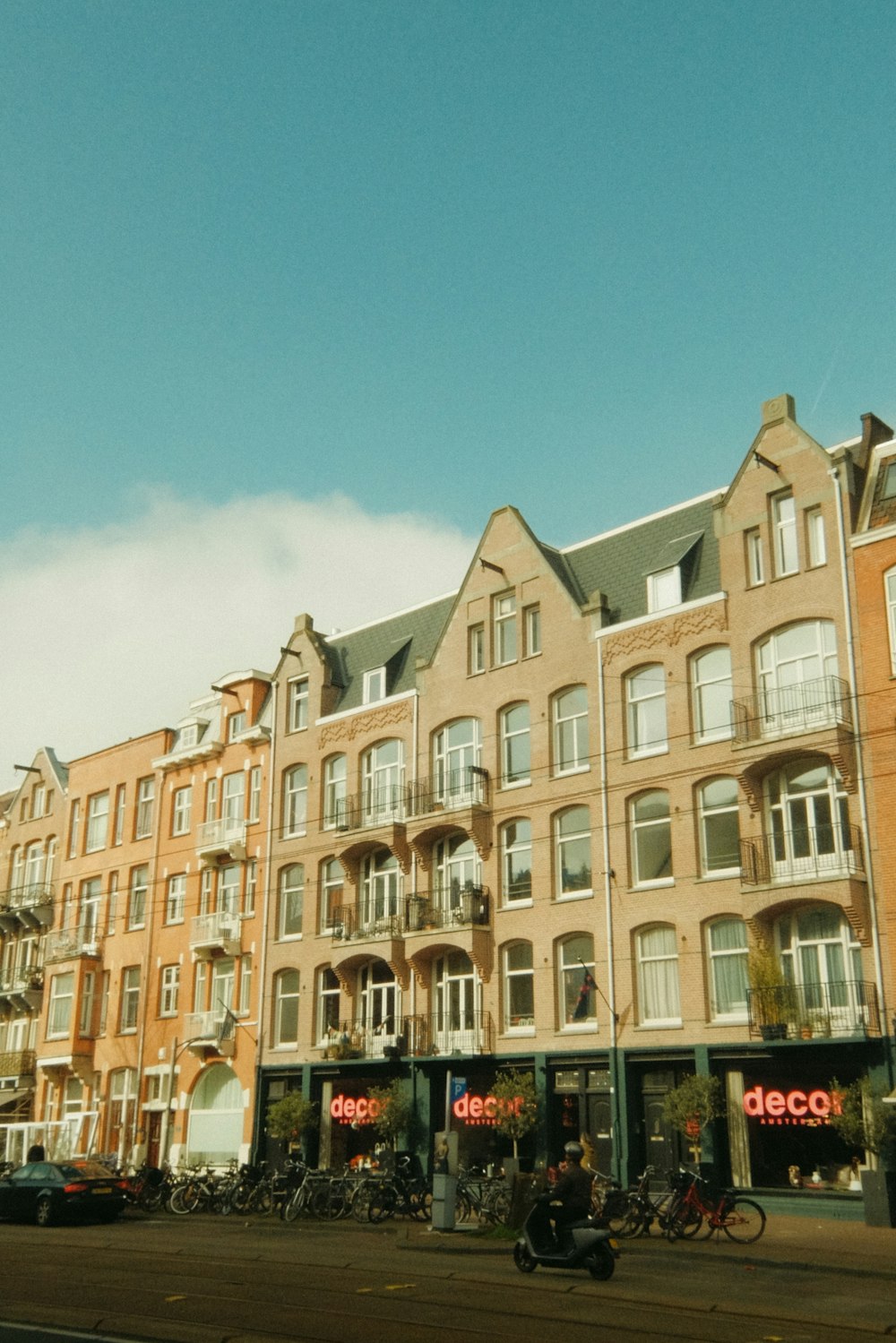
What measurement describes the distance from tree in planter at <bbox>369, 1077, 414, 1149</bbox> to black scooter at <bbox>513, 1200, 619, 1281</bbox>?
19700 mm

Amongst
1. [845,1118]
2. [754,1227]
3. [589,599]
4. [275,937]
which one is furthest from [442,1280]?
[275,937]

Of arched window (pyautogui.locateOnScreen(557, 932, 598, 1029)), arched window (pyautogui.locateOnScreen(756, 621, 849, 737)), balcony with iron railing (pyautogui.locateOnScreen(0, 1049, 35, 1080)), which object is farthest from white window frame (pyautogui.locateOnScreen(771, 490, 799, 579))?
balcony with iron railing (pyautogui.locateOnScreen(0, 1049, 35, 1080))

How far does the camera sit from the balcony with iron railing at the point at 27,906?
52.6m

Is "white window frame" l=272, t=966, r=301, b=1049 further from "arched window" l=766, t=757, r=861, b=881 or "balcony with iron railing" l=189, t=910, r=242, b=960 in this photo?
Answer: "arched window" l=766, t=757, r=861, b=881

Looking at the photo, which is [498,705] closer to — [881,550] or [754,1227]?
[881,550]

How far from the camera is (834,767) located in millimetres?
30094

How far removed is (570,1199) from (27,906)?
40.7 m

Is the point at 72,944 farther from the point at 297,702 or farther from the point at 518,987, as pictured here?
the point at 518,987

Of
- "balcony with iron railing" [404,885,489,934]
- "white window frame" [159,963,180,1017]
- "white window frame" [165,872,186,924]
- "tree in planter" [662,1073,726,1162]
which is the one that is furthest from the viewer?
"white window frame" [165,872,186,924]

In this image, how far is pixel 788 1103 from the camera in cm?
2970

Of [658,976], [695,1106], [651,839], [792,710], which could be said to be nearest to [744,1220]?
[695,1106]

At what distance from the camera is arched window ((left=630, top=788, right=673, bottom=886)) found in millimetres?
33438

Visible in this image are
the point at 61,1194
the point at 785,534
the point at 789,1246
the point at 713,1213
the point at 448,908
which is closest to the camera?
the point at 789,1246

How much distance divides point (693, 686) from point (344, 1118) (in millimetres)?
16625
